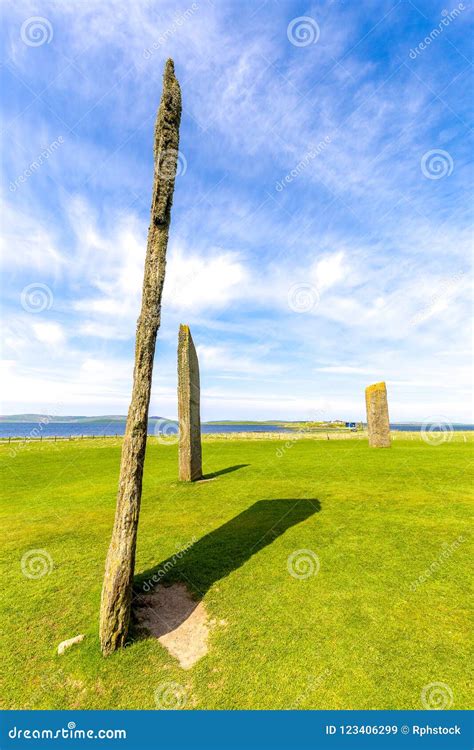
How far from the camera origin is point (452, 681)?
4.28 m

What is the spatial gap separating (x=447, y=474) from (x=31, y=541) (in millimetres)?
15159

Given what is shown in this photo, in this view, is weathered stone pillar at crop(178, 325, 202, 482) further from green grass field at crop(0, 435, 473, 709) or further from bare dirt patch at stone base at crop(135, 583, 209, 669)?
bare dirt patch at stone base at crop(135, 583, 209, 669)

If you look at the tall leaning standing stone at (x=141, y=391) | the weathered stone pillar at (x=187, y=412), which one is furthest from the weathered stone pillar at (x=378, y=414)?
the tall leaning standing stone at (x=141, y=391)

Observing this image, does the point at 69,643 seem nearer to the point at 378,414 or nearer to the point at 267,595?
the point at 267,595

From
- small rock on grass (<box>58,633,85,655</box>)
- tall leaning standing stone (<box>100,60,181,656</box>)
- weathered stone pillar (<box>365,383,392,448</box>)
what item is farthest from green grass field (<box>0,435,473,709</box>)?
weathered stone pillar (<box>365,383,392,448</box>)

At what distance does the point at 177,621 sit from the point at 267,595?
64.2 inches

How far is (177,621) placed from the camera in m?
6.02

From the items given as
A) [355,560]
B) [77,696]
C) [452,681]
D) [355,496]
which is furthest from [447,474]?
[77,696]

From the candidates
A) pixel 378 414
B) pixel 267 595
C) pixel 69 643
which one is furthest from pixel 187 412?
pixel 378 414

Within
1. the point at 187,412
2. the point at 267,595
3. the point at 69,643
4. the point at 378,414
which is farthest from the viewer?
the point at 378,414

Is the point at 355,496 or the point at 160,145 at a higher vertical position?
the point at 160,145

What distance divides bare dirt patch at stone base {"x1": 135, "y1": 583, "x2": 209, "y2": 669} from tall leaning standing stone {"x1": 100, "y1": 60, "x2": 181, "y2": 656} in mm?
695

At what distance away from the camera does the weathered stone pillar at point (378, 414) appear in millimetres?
22844
